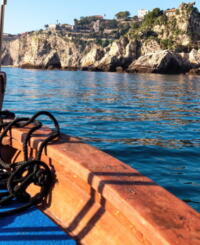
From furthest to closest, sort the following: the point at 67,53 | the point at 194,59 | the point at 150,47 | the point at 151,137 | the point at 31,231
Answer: the point at 67,53 < the point at 150,47 < the point at 194,59 < the point at 151,137 < the point at 31,231

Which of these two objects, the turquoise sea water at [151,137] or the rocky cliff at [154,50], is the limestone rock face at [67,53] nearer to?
the rocky cliff at [154,50]

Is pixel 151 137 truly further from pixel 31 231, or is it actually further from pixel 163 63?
pixel 163 63

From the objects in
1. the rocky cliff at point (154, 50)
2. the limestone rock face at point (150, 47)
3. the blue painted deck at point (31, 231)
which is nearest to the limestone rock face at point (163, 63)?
A: the rocky cliff at point (154, 50)

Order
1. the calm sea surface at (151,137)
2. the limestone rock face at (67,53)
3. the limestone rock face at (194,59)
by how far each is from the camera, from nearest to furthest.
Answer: the calm sea surface at (151,137)
the limestone rock face at (194,59)
the limestone rock face at (67,53)

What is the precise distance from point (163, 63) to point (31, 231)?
73.7 m

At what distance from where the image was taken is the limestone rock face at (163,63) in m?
72.9

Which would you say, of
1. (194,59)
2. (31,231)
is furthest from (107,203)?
(194,59)

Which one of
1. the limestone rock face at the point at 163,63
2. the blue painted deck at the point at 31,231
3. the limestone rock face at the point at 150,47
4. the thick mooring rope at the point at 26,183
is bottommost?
the blue painted deck at the point at 31,231

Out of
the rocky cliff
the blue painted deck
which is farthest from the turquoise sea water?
the rocky cliff

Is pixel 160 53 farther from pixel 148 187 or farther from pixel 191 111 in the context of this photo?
pixel 148 187

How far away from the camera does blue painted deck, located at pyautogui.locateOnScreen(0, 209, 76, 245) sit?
7.78ft

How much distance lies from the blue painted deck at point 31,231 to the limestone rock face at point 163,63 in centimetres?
7236

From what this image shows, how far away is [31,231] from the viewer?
2492mm

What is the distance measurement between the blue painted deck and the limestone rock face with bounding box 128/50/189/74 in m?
72.4
